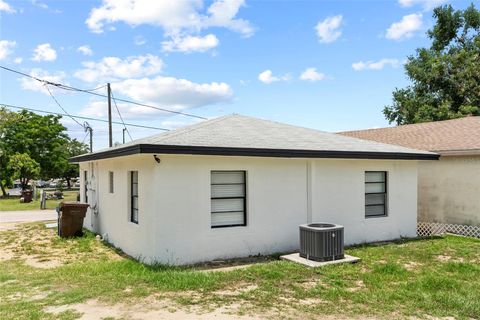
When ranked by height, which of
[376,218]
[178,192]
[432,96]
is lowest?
[376,218]

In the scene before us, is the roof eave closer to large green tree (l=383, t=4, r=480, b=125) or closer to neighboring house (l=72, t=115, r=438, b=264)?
neighboring house (l=72, t=115, r=438, b=264)

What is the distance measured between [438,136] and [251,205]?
8623mm

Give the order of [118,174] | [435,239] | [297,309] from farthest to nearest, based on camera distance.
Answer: [435,239], [118,174], [297,309]

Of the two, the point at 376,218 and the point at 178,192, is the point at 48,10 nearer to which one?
the point at 178,192

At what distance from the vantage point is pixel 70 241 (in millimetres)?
11172

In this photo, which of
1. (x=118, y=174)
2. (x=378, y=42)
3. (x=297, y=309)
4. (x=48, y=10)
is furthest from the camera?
(x=378, y=42)

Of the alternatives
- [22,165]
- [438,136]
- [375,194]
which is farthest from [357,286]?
[22,165]

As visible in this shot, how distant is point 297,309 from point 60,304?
10.9 feet

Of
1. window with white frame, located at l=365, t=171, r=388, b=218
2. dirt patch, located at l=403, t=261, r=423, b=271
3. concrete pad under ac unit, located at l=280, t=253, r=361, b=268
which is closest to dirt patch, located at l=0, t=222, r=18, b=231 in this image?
concrete pad under ac unit, located at l=280, t=253, r=361, b=268

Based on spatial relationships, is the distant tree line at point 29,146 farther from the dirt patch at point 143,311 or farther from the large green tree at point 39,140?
the dirt patch at point 143,311

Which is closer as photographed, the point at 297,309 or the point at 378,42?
the point at 297,309

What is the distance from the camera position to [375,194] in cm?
1086

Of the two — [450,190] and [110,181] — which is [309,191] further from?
[110,181]

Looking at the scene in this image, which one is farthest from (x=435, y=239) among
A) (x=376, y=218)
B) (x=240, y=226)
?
(x=240, y=226)
